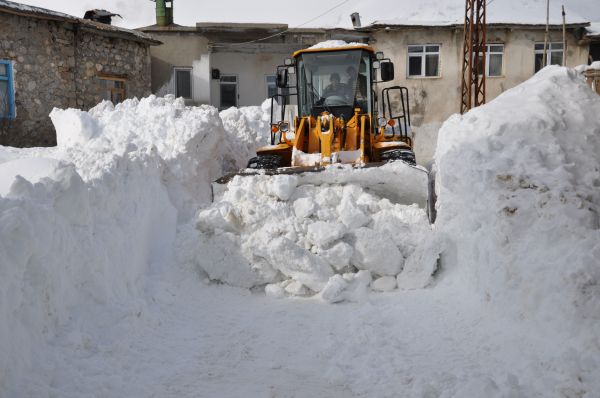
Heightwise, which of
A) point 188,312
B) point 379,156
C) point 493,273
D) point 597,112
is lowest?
point 188,312

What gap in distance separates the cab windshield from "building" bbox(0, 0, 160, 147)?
8632 mm

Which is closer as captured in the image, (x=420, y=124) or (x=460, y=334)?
(x=460, y=334)

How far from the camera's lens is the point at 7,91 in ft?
44.9

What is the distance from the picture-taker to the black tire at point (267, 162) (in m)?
8.19

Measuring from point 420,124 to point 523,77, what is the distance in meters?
4.24

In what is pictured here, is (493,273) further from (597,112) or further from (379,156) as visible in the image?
(379,156)

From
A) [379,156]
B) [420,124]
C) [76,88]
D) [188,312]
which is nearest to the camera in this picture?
[188,312]

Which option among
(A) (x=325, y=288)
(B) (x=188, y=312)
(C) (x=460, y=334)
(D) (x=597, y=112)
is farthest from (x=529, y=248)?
(B) (x=188, y=312)

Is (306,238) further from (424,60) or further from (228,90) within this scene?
(228,90)

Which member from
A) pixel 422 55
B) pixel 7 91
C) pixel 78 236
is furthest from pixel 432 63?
pixel 78 236

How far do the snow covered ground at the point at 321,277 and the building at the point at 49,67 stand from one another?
25.6 ft

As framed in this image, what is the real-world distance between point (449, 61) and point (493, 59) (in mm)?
1721

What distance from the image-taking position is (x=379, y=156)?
26.9ft

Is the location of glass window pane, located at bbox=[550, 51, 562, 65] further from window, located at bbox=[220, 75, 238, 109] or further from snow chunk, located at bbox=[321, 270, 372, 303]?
snow chunk, located at bbox=[321, 270, 372, 303]
